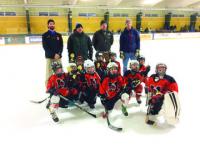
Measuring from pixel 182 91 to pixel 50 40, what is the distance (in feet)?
8.75

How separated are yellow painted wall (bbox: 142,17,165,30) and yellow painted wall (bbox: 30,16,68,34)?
730 cm

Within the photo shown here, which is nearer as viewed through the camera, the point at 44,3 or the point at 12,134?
the point at 12,134

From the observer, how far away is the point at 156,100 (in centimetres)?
265

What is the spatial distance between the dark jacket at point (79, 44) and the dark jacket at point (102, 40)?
0.32 metres

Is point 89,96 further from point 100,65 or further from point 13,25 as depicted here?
point 13,25

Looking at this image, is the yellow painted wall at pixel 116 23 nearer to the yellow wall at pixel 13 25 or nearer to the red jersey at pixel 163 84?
the yellow wall at pixel 13 25

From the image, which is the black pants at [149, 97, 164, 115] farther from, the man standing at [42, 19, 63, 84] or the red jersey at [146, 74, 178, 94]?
the man standing at [42, 19, 63, 84]

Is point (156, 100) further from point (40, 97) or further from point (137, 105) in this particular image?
point (40, 97)

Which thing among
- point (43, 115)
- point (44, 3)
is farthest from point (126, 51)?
point (44, 3)

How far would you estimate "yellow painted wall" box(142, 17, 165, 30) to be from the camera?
18703 millimetres

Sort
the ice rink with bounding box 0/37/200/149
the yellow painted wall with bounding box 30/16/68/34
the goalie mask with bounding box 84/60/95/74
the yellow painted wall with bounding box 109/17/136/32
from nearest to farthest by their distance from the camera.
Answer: the ice rink with bounding box 0/37/200/149 < the goalie mask with bounding box 84/60/95/74 < the yellow painted wall with bounding box 30/16/68/34 < the yellow painted wall with bounding box 109/17/136/32

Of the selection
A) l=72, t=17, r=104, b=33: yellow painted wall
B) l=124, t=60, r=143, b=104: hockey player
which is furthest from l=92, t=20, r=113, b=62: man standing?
l=72, t=17, r=104, b=33: yellow painted wall

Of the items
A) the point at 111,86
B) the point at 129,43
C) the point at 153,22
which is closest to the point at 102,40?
the point at 129,43

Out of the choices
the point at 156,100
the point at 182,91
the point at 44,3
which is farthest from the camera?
the point at 44,3
